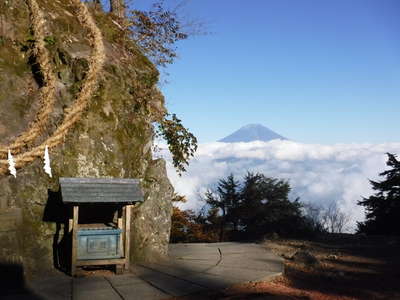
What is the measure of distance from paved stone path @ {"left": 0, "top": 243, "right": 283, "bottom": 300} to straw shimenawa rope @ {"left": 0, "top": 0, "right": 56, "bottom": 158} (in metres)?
2.77

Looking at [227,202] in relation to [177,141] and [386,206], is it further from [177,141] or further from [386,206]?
[177,141]

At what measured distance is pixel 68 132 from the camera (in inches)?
322

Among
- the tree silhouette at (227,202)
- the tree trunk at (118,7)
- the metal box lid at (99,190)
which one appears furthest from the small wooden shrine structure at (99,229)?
the tree silhouette at (227,202)

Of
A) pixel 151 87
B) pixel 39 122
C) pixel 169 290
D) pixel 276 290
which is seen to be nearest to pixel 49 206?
pixel 39 122

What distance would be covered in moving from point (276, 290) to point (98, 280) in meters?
3.38

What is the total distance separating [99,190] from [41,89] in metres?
2.90

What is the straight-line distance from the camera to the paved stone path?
237 inches

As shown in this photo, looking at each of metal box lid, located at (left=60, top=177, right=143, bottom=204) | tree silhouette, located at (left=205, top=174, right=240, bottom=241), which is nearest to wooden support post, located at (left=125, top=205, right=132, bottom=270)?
metal box lid, located at (left=60, top=177, right=143, bottom=204)

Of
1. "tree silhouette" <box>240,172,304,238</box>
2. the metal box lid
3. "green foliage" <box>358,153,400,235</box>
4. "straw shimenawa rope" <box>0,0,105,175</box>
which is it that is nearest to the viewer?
the metal box lid

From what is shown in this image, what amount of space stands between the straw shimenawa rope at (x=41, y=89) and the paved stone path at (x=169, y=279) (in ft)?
9.09

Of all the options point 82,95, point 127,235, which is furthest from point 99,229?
point 82,95

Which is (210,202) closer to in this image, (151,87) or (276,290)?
(151,87)

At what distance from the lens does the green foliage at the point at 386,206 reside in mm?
19531

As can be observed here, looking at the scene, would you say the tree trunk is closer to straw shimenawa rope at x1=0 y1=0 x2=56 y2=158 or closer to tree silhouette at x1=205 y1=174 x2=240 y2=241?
straw shimenawa rope at x1=0 y1=0 x2=56 y2=158
